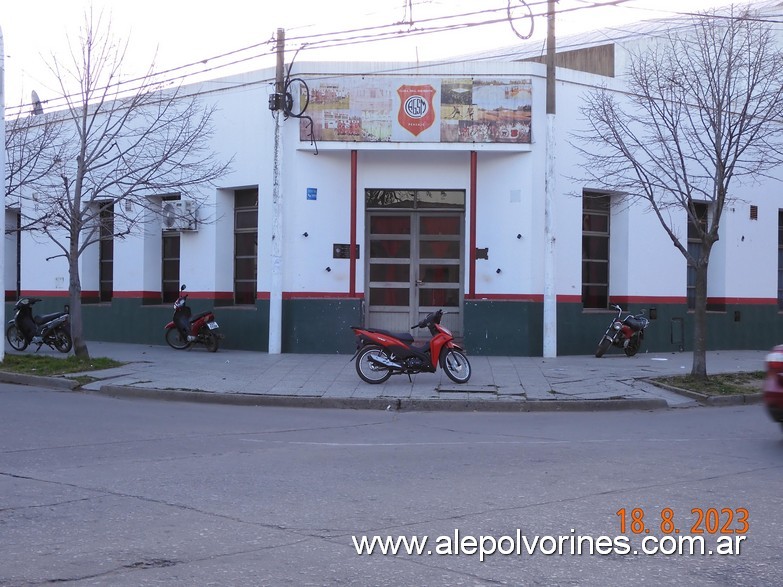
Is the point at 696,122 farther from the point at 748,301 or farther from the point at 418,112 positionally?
the point at 418,112

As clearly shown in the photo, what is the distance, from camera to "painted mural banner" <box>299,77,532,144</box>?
18891 mm

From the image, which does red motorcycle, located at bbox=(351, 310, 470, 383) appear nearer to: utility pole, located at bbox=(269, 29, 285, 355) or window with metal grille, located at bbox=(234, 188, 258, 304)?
utility pole, located at bbox=(269, 29, 285, 355)

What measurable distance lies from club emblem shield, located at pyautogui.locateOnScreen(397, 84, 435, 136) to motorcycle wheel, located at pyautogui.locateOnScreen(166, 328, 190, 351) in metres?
6.84

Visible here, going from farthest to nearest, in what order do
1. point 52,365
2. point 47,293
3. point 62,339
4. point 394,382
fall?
point 47,293
point 62,339
point 52,365
point 394,382

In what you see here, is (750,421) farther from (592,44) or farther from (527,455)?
(592,44)

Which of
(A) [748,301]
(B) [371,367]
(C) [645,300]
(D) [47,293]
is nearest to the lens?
(B) [371,367]

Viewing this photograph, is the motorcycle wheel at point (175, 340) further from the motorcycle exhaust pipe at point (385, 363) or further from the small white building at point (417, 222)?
the motorcycle exhaust pipe at point (385, 363)

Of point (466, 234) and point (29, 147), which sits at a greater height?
point (29, 147)

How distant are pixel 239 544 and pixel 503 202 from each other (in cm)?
1412

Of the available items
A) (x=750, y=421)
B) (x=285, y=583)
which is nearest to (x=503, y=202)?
(x=750, y=421)

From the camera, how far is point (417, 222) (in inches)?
788

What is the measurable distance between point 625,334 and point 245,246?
8.71 m

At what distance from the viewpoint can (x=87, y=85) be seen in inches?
689

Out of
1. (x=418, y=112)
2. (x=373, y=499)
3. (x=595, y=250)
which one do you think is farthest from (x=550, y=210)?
(x=373, y=499)
